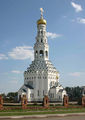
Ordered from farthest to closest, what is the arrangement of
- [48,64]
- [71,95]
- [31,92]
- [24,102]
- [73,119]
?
[71,95] < [48,64] < [31,92] < [24,102] < [73,119]

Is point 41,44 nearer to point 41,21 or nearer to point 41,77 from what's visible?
point 41,21

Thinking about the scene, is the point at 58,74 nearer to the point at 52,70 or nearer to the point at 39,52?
the point at 52,70

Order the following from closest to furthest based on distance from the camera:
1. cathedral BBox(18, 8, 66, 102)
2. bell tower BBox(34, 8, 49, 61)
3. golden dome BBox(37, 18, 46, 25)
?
cathedral BBox(18, 8, 66, 102) → bell tower BBox(34, 8, 49, 61) → golden dome BBox(37, 18, 46, 25)

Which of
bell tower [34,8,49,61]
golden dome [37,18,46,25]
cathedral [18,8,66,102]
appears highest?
golden dome [37,18,46,25]

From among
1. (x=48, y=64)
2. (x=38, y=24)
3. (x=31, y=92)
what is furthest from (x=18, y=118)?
(x=38, y=24)

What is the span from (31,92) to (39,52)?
38.5 ft

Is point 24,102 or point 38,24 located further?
point 38,24

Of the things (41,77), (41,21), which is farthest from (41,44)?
(41,77)

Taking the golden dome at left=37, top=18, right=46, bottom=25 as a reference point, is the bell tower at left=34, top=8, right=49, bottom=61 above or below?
below

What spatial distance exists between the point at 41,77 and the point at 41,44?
944 cm

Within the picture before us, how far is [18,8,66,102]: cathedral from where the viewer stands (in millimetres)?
55500

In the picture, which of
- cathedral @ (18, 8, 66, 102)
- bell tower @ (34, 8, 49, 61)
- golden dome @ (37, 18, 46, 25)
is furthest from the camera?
golden dome @ (37, 18, 46, 25)

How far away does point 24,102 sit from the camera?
81.6ft

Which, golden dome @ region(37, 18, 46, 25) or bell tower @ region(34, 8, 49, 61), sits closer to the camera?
bell tower @ region(34, 8, 49, 61)
